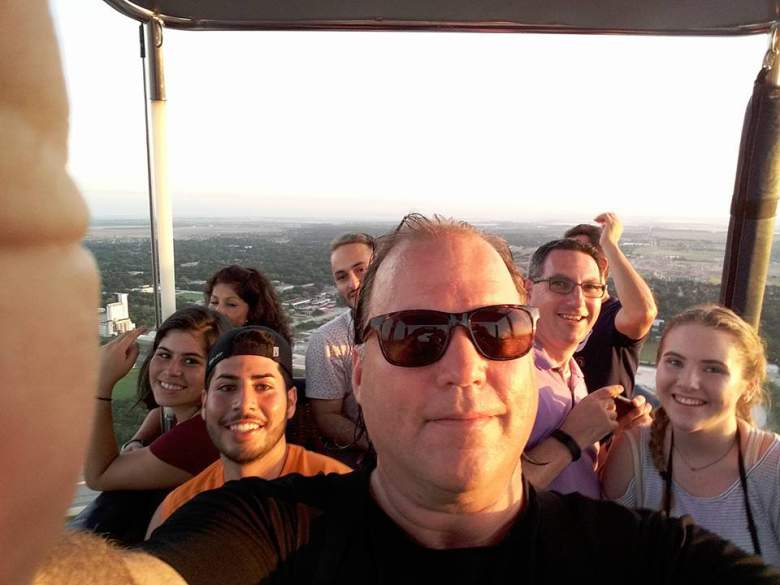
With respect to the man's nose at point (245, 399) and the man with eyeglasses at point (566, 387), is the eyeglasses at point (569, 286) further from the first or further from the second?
the man's nose at point (245, 399)

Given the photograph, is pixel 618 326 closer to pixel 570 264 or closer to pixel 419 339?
pixel 570 264

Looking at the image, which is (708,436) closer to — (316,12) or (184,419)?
(184,419)

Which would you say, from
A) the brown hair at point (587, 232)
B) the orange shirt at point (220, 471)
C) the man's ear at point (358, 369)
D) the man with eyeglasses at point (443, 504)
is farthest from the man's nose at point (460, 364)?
the brown hair at point (587, 232)

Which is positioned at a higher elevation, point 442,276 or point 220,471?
point 442,276

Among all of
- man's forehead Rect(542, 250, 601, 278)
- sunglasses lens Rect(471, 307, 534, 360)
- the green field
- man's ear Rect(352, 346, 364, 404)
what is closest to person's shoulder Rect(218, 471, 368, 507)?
man's ear Rect(352, 346, 364, 404)

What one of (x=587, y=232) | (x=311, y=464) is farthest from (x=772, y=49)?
(x=311, y=464)
